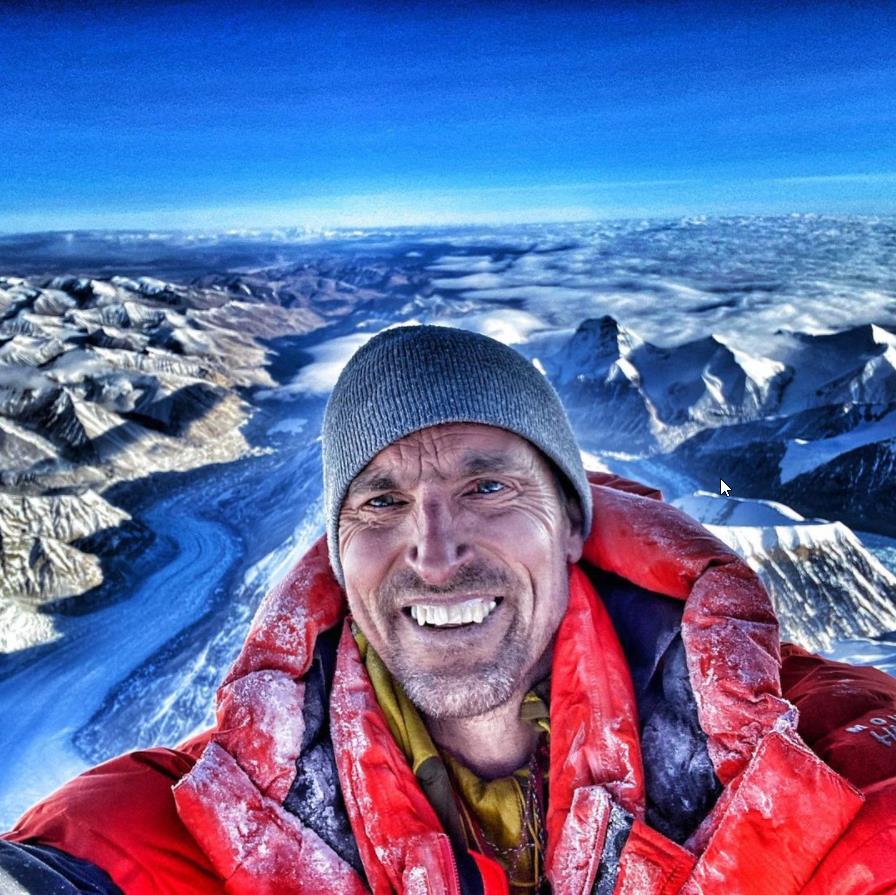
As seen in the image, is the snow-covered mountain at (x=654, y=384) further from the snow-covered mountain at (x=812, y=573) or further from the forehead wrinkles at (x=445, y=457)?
the forehead wrinkles at (x=445, y=457)

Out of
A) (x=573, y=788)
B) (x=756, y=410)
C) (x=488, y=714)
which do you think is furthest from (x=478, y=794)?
(x=756, y=410)

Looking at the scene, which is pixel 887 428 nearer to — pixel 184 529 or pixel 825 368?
pixel 825 368

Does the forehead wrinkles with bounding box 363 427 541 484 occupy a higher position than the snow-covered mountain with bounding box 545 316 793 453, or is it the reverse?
the forehead wrinkles with bounding box 363 427 541 484

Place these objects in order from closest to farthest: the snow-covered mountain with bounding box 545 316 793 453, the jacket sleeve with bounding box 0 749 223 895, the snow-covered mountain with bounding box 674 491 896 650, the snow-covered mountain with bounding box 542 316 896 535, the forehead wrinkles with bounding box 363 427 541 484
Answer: the jacket sleeve with bounding box 0 749 223 895 < the forehead wrinkles with bounding box 363 427 541 484 < the snow-covered mountain with bounding box 674 491 896 650 < the snow-covered mountain with bounding box 542 316 896 535 < the snow-covered mountain with bounding box 545 316 793 453

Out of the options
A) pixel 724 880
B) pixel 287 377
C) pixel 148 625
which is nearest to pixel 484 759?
pixel 724 880

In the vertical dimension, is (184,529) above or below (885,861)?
below

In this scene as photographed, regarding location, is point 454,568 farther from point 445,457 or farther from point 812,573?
point 812,573

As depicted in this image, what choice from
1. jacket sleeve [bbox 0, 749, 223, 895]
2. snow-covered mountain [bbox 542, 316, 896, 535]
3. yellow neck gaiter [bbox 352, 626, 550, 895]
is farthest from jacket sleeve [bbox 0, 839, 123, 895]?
snow-covered mountain [bbox 542, 316, 896, 535]

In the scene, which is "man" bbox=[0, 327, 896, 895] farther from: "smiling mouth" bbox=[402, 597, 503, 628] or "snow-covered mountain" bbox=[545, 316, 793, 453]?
"snow-covered mountain" bbox=[545, 316, 793, 453]
